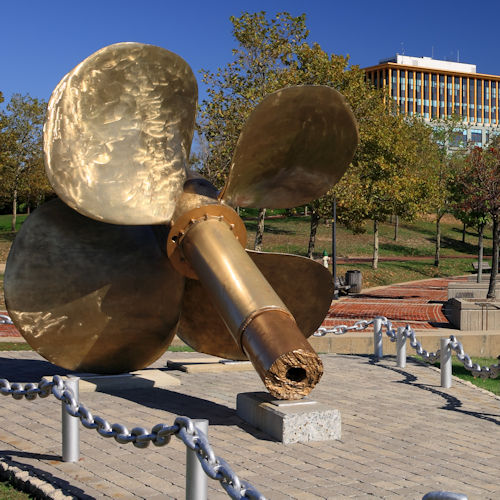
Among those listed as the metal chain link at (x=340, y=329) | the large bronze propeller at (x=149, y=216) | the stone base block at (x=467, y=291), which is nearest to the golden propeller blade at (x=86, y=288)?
the large bronze propeller at (x=149, y=216)

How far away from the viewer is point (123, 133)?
284 inches

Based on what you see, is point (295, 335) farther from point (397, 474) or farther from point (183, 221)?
point (183, 221)

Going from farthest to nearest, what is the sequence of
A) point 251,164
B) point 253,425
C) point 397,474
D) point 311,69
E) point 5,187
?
1. point 5,187
2. point 311,69
3. point 251,164
4. point 253,425
5. point 397,474

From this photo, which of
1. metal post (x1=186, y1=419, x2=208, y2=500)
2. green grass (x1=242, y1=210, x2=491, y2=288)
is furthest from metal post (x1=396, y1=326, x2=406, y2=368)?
green grass (x1=242, y1=210, x2=491, y2=288)

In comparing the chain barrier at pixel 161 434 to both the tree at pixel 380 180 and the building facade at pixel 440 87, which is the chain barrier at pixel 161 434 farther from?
the building facade at pixel 440 87

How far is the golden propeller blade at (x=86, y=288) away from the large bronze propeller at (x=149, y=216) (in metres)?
0.01

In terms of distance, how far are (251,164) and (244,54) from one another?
52.2ft

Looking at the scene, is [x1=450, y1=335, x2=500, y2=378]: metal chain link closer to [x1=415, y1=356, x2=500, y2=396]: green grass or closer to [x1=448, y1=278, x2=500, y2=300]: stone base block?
[x1=415, y1=356, x2=500, y2=396]: green grass

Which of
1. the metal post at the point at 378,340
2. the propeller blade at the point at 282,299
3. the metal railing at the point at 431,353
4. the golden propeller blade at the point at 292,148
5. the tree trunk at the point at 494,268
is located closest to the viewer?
the golden propeller blade at the point at 292,148

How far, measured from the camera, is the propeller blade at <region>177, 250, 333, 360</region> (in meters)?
7.89

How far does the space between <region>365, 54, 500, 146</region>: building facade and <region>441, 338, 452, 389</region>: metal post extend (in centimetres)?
9756

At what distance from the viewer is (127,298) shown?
7684 millimetres

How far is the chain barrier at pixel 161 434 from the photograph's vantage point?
146 inches

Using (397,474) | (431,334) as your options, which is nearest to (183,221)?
(397,474)
